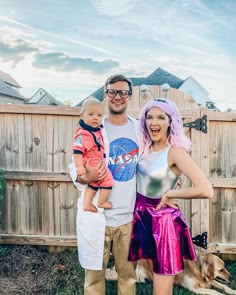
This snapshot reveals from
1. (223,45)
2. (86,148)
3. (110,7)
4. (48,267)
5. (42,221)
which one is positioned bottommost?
(48,267)

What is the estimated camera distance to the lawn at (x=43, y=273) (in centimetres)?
319

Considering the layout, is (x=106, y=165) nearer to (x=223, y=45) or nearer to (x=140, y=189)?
(x=140, y=189)

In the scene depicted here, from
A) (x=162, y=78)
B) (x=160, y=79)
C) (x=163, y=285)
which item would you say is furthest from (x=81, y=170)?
(x=162, y=78)

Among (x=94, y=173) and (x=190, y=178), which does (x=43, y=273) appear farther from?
(x=190, y=178)

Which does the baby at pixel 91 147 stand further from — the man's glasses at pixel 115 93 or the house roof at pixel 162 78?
the house roof at pixel 162 78

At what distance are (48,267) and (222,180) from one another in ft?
6.94

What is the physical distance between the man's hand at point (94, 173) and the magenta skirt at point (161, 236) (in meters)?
0.29

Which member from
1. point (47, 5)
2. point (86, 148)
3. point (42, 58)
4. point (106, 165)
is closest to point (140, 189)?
point (106, 165)

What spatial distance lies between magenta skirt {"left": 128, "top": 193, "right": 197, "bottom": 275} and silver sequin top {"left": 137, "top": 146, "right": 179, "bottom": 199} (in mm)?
64

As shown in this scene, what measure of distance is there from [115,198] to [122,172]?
19 centimetres

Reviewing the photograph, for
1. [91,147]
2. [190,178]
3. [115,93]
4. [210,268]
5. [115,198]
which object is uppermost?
[115,93]

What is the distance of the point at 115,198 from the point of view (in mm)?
2320

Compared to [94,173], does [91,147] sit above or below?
above

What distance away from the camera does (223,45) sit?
413 centimetres
